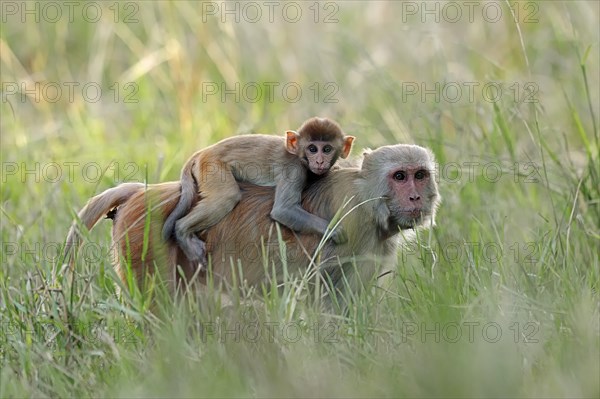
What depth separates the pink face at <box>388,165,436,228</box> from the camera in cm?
593

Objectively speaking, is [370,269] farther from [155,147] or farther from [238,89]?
[238,89]

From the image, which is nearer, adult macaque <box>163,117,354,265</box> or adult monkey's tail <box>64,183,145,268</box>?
adult macaque <box>163,117,354,265</box>

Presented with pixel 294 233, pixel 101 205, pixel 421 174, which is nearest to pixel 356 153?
pixel 421 174

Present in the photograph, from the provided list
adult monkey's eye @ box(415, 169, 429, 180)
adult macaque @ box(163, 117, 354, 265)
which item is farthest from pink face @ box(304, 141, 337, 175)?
adult monkey's eye @ box(415, 169, 429, 180)

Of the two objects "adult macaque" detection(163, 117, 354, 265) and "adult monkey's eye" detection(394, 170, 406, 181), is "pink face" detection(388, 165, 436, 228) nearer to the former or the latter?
"adult monkey's eye" detection(394, 170, 406, 181)

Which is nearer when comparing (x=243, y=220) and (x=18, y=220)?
(x=243, y=220)

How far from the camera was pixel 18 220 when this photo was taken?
27.2ft

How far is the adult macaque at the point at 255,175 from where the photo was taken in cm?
587

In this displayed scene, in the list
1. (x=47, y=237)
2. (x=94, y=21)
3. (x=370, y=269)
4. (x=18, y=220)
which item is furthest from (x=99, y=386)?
(x=94, y=21)

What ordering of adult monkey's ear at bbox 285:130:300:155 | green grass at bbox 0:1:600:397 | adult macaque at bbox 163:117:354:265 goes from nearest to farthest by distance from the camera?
green grass at bbox 0:1:600:397
adult macaque at bbox 163:117:354:265
adult monkey's ear at bbox 285:130:300:155

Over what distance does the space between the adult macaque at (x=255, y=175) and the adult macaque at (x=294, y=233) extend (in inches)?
2.7

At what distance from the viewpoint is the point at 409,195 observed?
19.5ft

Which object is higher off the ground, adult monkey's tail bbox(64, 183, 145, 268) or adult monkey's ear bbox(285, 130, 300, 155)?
adult monkey's ear bbox(285, 130, 300, 155)

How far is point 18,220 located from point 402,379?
4735 mm
